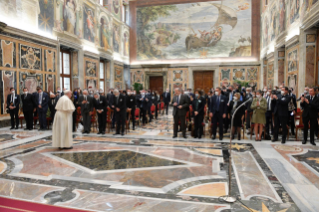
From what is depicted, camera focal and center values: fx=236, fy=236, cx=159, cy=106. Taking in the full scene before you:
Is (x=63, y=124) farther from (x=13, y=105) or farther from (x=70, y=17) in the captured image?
(x=70, y=17)

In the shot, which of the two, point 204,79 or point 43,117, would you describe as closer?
point 43,117

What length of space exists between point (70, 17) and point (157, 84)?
11.2m

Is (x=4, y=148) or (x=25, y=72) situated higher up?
(x=25, y=72)

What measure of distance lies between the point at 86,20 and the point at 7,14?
6072mm

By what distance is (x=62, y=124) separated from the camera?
6562 millimetres

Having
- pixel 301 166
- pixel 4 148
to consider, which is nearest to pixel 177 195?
pixel 301 166

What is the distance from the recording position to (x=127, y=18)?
2264 centimetres

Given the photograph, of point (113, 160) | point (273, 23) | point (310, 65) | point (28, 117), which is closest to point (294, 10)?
point (310, 65)

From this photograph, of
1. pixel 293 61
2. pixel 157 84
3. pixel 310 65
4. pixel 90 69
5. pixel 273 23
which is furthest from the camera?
pixel 157 84

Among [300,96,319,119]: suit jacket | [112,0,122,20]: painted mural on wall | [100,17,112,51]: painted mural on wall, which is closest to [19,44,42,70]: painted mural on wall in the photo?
[100,17,112,51]: painted mural on wall

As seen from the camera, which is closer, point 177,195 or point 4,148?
point 177,195

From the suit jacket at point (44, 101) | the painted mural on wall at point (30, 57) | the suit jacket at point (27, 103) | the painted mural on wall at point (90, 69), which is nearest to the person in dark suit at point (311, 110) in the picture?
the suit jacket at point (44, 101)

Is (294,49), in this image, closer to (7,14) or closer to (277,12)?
(277,12)

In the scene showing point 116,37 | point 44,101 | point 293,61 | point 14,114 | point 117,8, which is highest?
point 117,8
